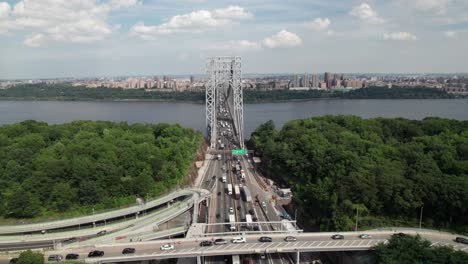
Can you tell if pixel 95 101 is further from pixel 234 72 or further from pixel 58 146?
pixel 58 146

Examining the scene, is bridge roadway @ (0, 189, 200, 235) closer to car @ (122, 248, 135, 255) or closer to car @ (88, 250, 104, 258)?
car @ (88, 250, 104, 258)

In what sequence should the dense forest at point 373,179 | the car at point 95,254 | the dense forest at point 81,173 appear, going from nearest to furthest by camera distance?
the car at point 95,254 < the dense forest at point 373,179 < the dense forest at point 81,173

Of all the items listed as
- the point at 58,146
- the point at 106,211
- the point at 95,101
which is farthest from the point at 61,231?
the point at 95,101

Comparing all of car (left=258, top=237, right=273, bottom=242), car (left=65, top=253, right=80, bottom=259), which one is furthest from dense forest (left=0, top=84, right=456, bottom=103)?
car (left=65, top=253, right=80, bottom=259)

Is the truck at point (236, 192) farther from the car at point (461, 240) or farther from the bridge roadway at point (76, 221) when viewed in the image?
the car at point (461, 240)

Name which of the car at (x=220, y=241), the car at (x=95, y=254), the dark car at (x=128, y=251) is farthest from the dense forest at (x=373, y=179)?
the car at (x=95, y=254)

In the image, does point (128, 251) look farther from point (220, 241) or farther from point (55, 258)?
point (220, 241)

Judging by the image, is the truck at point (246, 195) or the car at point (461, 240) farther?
the truck at point (246, 195)

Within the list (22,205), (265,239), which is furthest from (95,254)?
(265,239)
